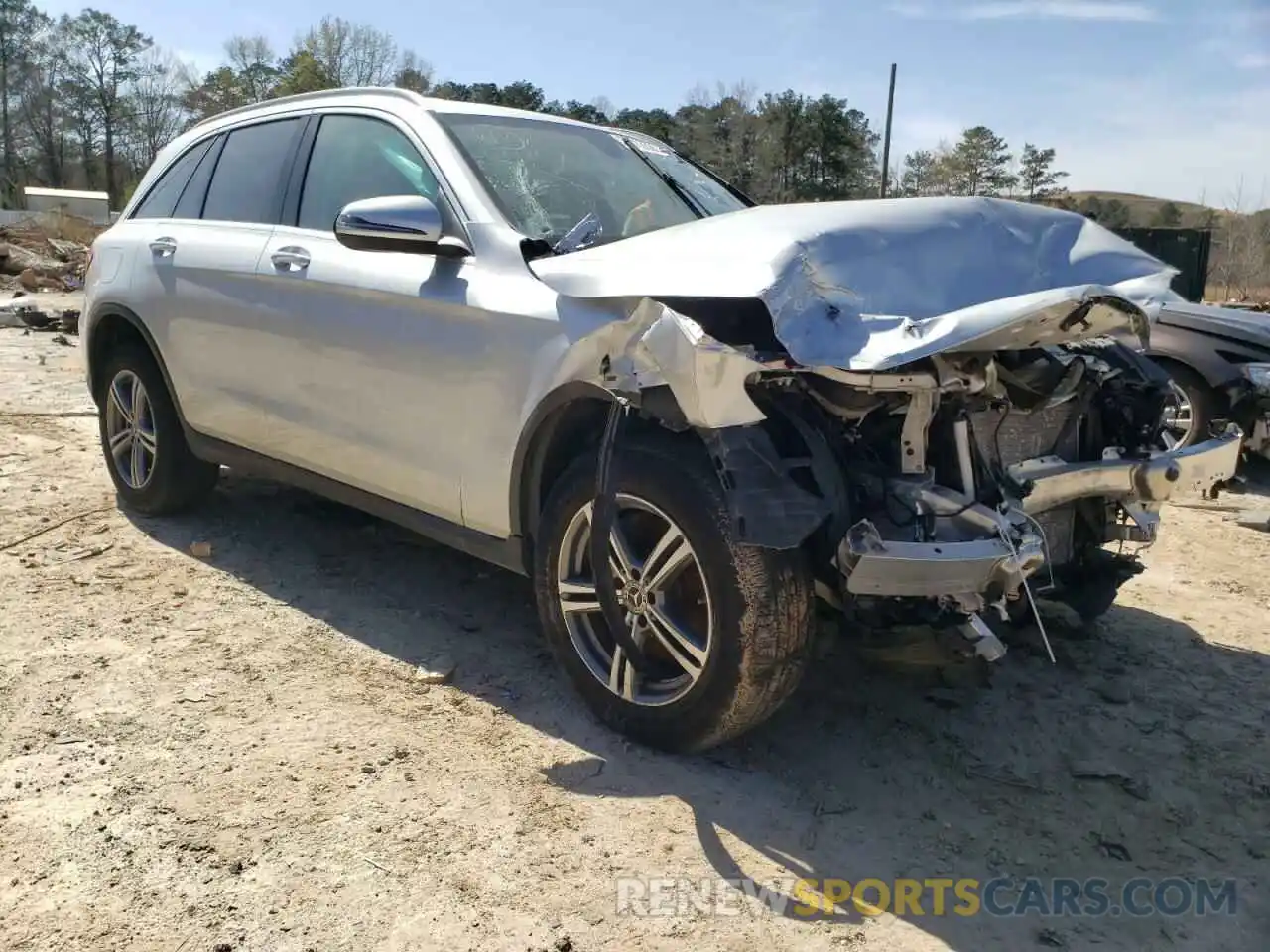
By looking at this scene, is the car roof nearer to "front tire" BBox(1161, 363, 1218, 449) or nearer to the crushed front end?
the crushed front end

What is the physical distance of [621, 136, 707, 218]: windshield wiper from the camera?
4250 mm

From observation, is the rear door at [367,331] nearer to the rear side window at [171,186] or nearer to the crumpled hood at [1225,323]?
the rear side window at [171,186]

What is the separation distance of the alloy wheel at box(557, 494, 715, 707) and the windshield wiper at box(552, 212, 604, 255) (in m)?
0.88

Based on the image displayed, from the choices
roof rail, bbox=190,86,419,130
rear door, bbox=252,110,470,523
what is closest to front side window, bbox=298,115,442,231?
rear door, bbox=252,110,470,523

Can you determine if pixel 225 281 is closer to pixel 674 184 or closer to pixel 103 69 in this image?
pixel 674 184

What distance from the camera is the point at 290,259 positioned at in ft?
13.4

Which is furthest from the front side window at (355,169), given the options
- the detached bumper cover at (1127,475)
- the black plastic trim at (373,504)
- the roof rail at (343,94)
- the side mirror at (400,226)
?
the detached bumper cover at (1127,475)

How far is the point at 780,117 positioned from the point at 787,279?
3950 cm

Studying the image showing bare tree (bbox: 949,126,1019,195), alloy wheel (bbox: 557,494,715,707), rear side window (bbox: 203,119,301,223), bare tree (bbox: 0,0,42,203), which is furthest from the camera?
bare tree (bbox: 0,0,42,203)

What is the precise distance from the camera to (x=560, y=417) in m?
3.21

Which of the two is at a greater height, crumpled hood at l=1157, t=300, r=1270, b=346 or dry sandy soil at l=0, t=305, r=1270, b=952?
crumpled hood at l=1157, t=300, r=1270, b=346

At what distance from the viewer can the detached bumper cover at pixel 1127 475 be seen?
3.14m

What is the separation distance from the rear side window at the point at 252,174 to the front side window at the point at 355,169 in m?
0.23

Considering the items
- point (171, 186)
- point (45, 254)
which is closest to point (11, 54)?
point (45, 254)
